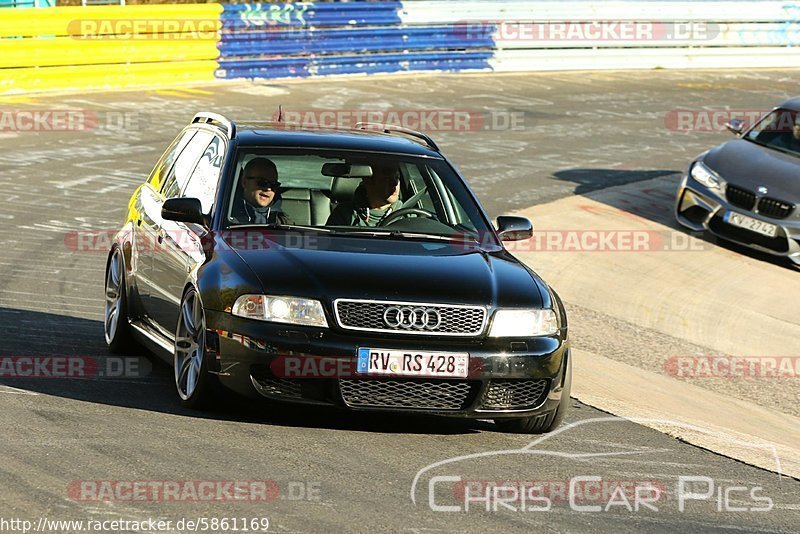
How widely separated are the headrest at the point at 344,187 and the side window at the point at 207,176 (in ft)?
2.23

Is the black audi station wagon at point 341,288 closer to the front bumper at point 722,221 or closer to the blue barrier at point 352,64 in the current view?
the front bumper at point 722,221

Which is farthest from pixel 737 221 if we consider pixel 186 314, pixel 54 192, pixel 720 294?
pixel 186 314

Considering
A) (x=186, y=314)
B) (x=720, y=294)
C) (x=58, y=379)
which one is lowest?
(x=720, y=294)

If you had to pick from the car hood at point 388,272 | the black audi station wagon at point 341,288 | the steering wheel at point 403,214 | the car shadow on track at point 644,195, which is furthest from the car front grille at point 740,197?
the car hood at point 388,272

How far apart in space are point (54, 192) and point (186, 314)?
8455mm

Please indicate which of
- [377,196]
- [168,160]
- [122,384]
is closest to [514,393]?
[377,196]

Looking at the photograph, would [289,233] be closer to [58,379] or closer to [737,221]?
[58,379]

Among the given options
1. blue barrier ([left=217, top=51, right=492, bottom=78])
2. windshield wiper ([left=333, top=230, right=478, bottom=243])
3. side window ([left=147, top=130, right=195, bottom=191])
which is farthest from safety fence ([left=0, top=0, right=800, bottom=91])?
windshield wiper ([left=333, top=230, right=478, bottom=243])

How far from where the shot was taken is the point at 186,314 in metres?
7.77

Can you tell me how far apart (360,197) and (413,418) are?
1.48 meters

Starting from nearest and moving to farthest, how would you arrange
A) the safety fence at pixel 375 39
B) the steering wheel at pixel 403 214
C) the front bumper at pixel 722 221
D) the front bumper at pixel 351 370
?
the front bumper at pixel 351 370
the steering wheel at pixel 403 214
the front bumper at pixel 722 221
the safety fence at pixel 375 39

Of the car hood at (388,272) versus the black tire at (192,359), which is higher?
→ the car hood at (388,272)

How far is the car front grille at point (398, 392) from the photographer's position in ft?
23.2

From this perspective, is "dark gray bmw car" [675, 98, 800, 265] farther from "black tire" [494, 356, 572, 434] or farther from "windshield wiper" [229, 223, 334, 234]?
"windshield wiper" [229, 223, 334, 234]
